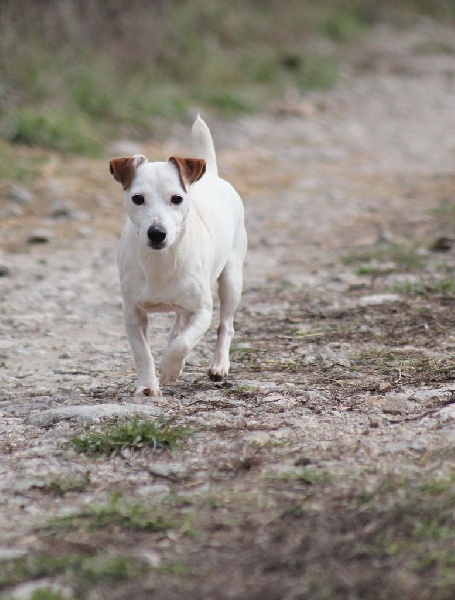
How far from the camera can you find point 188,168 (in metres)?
4.63

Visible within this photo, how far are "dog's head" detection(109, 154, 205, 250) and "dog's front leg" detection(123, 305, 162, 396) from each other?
1.50 feet

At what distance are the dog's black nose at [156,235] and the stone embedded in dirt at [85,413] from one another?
2.17 ft

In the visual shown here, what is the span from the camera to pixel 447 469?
3564 mm

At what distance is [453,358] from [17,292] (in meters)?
2.89

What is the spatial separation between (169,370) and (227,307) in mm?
761

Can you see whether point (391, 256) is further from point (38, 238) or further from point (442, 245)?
point (38, 238)

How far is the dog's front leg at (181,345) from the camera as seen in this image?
4645mm

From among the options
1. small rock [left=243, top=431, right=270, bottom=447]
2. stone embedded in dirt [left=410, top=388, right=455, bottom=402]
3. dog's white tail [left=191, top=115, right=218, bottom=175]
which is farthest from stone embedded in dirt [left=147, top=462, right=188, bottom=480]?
dog's white tail [left=191, top=115, right=218, bottom=175]

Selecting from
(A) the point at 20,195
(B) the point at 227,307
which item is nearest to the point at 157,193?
(B) the point at 227,307

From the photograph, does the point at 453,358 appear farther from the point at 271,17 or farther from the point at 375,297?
the point at 271,17

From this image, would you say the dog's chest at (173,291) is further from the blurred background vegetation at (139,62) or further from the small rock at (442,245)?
the blurred background vegetation at (139,62)

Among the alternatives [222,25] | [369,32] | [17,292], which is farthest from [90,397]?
[369,32]

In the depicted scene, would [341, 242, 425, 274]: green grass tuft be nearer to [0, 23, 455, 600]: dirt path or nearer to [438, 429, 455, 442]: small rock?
Answer: [0, 23, 455, 600]: dirt path

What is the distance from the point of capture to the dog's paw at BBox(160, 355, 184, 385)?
471cm
